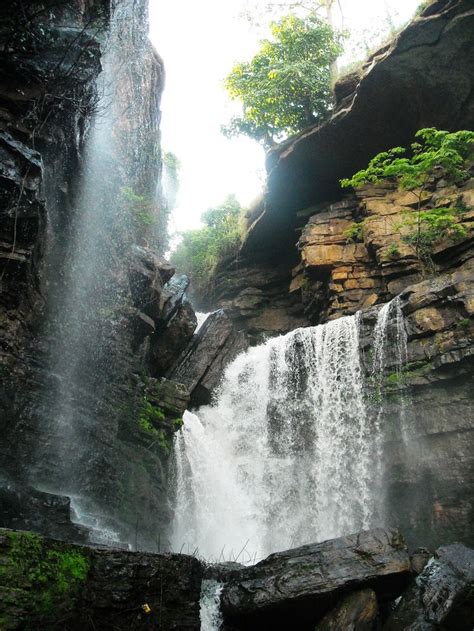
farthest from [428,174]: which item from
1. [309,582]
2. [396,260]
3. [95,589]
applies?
[95,589]

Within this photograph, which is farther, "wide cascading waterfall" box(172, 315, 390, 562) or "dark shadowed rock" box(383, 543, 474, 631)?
"wide cascading waterfall" box(172, 315, 390, 562)

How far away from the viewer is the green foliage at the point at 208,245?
76.4 feet

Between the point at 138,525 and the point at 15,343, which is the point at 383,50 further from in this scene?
the point at 138,525

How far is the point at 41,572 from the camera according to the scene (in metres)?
4.03

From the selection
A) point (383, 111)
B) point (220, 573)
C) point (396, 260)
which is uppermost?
point (383, 111)

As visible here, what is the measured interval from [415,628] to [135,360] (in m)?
8.43

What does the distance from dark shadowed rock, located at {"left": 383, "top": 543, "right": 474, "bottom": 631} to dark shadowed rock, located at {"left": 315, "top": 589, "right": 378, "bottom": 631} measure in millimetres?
282

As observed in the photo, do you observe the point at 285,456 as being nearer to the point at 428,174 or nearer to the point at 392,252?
the point at 392,252

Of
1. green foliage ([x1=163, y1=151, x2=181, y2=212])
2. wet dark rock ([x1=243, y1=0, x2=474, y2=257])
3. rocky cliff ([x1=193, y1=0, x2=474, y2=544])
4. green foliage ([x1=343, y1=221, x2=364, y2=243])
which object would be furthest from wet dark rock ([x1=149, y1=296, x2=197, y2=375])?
green foliage ([x1=163, y1=151, x2=181, y2=212])

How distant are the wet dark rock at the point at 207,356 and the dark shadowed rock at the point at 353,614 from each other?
32.0 feet

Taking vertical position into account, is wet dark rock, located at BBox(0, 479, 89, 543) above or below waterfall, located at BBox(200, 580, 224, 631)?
above

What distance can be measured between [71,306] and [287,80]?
14.2 m

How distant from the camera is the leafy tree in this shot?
14336 mm

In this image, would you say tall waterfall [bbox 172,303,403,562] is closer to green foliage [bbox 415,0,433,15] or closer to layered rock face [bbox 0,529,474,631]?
layered rock face [bbox 0,529,474,631]
